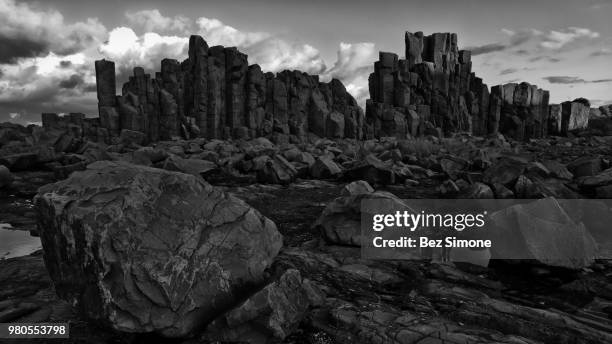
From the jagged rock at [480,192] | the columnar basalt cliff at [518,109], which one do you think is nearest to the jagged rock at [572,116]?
the columnar basalt cliff at [518,109]

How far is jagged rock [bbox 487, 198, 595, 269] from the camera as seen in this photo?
16.4 feet

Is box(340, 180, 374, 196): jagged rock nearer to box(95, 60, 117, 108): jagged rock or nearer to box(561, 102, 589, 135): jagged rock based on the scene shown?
box(95, 60, 117, 108): jagged rock

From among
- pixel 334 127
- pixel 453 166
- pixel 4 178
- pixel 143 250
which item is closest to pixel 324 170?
pixel 453 166

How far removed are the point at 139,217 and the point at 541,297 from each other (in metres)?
4.55

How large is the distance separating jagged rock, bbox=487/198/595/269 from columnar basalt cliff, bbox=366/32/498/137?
47.1m

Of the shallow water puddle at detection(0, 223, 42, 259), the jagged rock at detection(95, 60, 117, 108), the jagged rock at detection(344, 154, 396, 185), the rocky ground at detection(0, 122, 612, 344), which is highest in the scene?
the jagged rock at detection(95, 60, 117, 108)

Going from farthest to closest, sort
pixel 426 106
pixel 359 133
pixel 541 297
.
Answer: pixel 426 106, pixel 359 133, pixel 541 297

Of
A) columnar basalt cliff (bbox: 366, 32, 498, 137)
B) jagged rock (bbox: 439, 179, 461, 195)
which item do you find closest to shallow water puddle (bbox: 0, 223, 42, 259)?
jagged rock (bbox: 439, 179, 461, 195)

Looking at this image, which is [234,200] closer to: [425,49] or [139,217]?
[139,217]

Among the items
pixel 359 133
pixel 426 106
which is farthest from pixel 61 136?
pixel 426 106

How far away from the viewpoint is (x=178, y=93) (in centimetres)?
4272

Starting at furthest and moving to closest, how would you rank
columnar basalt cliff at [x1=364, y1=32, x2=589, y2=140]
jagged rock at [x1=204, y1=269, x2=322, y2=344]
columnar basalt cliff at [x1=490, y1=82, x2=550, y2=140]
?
columnar basalt cliff at [x1=490, y1=82, x2=550, y2=140] → columnar basalt cliff at [x1=364, y1=32, x2=589, y2=140] → jagged rock at [x1=204, y1=269, x2=322, y2=344]

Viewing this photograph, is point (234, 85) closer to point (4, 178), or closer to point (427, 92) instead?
point (4, 178)

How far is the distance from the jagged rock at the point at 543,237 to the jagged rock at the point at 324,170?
383 inches
